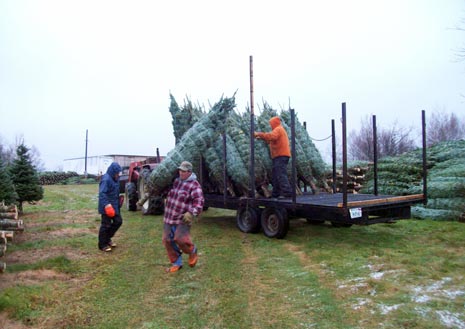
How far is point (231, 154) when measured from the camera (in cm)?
894

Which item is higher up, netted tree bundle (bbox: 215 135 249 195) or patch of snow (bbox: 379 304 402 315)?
netted tree bundle (bbox: 215 135 249 195)

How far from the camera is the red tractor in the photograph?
1215cm

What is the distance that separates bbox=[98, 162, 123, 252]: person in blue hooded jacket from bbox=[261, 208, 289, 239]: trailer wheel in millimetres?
2888

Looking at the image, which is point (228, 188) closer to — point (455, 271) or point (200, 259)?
point (200, 259)

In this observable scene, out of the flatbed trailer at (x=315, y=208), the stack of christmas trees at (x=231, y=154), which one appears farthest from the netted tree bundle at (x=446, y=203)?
the stack of christmas trees at (x=231, y=154)

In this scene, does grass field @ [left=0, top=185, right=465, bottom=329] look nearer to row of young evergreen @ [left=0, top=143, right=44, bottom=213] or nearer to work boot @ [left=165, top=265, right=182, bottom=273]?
work boot @ [left=165, top=265, right=182, bottom=273]

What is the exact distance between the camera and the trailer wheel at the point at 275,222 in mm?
7695

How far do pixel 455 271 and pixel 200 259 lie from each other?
12.3 feet

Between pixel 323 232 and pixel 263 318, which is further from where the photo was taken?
pixel 323 232

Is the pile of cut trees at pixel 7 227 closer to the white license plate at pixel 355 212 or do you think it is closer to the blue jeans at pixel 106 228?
the blue jeans at pixel 106 228

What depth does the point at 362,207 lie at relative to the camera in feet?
21.8

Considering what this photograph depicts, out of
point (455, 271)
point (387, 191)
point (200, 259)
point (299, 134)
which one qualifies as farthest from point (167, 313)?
point (387, 191)

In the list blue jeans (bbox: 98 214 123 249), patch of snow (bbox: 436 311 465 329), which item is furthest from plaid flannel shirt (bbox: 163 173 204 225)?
patch of snow (bbox: 436 311 465 329)

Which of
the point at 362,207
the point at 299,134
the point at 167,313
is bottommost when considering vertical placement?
the point at 167,313
